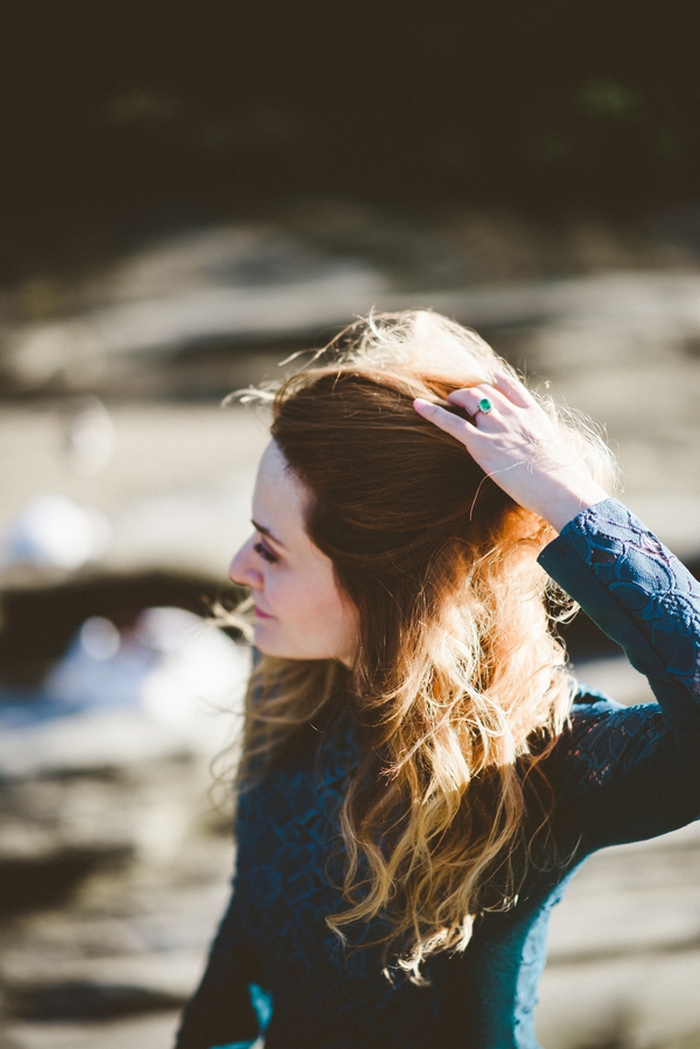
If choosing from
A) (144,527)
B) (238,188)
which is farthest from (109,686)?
(238,188)

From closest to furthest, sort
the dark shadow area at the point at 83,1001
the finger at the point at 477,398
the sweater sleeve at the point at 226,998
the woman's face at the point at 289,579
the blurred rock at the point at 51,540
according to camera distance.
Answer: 1. the finger at the point at 477,398
2. the woman's face at the point at 289,579
3. the sweater sleeve at the point at 226,998
4. the dark shadow area at the point at 83,1001
5. the blurred rock at the point at 51,540

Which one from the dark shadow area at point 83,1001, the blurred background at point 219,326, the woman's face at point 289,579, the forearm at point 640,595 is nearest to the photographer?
the forearm at point 640,595

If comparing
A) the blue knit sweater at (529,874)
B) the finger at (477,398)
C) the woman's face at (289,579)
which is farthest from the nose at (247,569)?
the finger at (477,398)

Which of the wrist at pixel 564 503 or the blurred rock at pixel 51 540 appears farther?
the blurred rock at pixel 51 540

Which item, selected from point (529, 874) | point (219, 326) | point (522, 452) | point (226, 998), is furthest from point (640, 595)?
point (219, 326)

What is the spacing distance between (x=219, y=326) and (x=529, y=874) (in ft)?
16.1

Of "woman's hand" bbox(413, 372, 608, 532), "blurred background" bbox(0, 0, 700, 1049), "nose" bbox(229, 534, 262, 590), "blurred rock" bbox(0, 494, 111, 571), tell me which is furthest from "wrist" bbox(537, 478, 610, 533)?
"blurred rock" bbox(0, 494, 111, 571)

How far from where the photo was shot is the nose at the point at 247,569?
1174 millimetres

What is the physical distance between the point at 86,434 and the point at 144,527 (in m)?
1.35

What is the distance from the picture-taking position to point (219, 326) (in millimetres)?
5492

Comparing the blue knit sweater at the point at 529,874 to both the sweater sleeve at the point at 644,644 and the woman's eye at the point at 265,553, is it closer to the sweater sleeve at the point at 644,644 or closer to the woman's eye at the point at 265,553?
the sweater sleeve at the point at 644,644

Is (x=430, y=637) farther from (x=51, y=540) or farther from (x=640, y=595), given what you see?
(x=51, y=540)

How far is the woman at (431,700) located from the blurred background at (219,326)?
39cm

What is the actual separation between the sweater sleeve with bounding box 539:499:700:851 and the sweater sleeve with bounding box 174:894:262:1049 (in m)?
0.72
